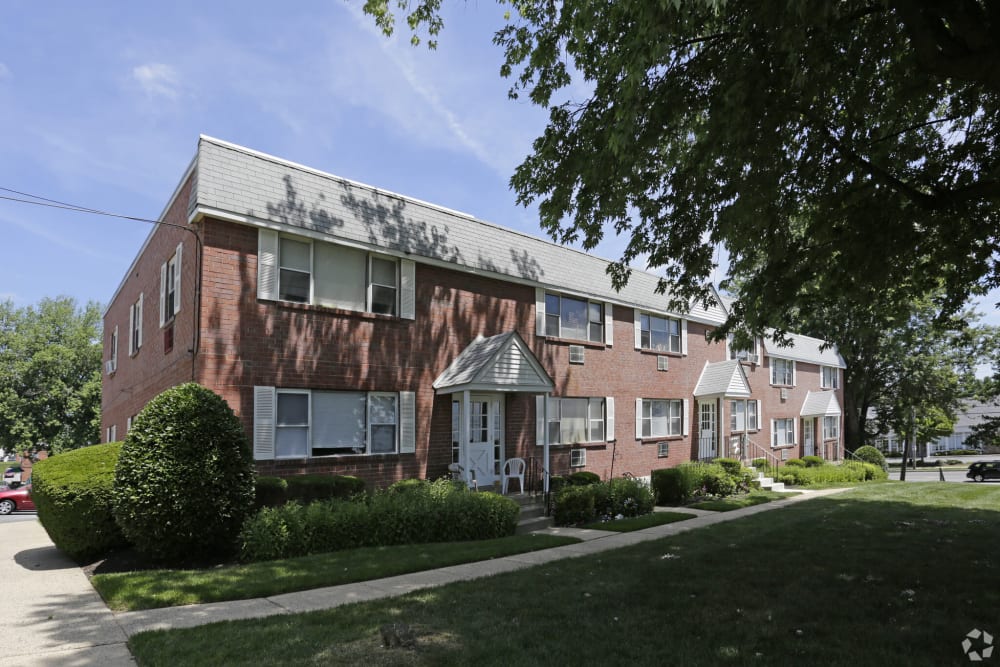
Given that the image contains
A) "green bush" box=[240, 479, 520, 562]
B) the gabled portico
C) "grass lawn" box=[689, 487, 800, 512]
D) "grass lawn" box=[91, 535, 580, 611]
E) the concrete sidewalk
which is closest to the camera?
the concrete sidewalk

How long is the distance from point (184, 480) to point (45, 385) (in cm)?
4149

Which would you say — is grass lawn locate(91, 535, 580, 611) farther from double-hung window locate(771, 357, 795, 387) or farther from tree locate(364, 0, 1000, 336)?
double-hung window locate(771, 357, 795, 387)

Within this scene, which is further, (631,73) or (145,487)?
(145,487)

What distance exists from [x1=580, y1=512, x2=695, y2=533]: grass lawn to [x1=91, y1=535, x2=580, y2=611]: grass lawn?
3090 mm

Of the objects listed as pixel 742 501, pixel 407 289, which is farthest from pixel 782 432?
pixel 407 289

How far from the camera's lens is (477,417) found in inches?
595

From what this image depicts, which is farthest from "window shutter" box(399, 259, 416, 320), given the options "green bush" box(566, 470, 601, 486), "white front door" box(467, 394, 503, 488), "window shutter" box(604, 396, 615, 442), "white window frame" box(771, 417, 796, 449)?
"white window frame" box(771, 417, 796, 449)

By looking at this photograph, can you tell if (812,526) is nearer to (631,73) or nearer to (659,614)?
(659,614)

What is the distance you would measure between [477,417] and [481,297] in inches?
119

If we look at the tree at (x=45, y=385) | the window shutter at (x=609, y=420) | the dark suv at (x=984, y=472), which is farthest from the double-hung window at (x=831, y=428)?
the tree at (x=45, y=385)

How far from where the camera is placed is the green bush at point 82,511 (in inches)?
392

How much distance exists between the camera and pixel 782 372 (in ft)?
101

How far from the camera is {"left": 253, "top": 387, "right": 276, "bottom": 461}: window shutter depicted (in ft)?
37.5

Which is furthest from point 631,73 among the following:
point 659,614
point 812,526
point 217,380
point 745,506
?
point 745,506
